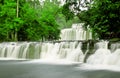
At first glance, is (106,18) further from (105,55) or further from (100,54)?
(105,55)

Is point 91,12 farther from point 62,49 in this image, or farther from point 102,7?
point 62,49

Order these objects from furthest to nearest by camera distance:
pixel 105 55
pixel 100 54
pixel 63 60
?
pixel 63 60, pixel 100 54, pixel 105 55

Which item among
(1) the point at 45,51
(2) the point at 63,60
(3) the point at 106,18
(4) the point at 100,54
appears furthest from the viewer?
(1) the point at 45,51

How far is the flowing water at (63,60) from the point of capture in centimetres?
1020

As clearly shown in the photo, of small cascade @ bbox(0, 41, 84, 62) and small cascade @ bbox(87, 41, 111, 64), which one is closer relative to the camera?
small cascade @ bbox(87, 41, 111, 64)

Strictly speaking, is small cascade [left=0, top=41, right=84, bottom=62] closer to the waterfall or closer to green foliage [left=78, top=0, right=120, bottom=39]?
the waterfall

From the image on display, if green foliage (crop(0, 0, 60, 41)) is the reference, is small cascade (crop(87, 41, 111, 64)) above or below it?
below

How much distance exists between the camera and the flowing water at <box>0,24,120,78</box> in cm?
1020

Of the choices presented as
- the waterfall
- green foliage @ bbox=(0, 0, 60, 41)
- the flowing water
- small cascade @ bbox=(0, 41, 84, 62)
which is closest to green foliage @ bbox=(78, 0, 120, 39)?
the waterfall

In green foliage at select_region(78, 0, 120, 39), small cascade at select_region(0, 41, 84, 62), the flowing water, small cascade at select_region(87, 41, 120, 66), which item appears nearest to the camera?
the flowing water

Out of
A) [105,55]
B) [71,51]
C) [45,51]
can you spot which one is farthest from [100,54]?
[45,51]

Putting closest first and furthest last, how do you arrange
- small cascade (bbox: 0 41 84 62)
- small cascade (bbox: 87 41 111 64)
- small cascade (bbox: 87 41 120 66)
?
small cascade (bbox: 87 41 120 66)
small cascade (bbox: 87 41 111 64)
small cascade (bbox: 0 41 84 62)

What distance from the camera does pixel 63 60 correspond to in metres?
15.1

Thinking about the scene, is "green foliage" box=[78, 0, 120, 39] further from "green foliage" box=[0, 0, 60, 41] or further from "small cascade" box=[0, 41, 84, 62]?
"green foliage" box=[0, 0, 60, 41]
